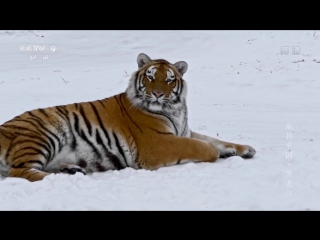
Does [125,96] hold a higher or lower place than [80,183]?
higher

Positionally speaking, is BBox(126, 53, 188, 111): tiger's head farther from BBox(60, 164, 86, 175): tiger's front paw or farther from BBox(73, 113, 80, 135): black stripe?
BBox(60, 164, 86, 175): tiger's front paw

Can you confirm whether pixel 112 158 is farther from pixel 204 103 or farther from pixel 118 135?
pixel 204 103

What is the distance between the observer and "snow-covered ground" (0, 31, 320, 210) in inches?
170

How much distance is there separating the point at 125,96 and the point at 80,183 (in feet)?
4.50

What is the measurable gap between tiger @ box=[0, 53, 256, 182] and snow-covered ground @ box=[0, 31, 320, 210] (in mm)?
183

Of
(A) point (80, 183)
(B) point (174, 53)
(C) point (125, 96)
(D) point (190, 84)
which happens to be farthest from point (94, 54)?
(A) point (80, 183)

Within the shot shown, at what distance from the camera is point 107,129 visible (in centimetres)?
544

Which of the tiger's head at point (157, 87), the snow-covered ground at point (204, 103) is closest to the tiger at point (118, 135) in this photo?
the tiger's head at point (157, 87)

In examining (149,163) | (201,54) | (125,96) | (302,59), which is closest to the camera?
(149,163)

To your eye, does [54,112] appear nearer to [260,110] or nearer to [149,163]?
[149,163]

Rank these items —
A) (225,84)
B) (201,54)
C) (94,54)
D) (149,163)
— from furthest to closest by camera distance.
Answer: (94,54) < (201,54) < (225,84) < (149,163)

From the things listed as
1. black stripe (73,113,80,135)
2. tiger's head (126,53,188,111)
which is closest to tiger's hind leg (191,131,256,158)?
tiger's head (126,53,188,111)

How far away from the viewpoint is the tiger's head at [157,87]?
5520 millimetres

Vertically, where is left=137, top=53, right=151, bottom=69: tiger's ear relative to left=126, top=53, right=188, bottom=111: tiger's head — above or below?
above
